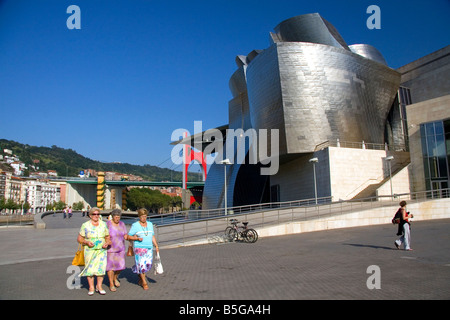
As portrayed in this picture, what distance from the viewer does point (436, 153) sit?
75.8 ft

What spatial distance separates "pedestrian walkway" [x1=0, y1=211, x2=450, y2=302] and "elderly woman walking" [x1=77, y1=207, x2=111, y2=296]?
273 mm

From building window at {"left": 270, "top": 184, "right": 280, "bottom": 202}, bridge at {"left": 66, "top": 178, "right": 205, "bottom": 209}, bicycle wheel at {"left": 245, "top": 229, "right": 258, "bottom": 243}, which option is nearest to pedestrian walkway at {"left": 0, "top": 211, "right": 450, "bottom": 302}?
bicycle wheel at {"left": 245, "top": 229, "right": 258, "bottom": 243}

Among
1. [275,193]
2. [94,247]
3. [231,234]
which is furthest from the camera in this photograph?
[275,193]

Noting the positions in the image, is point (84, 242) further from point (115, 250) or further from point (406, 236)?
point (406, 236)

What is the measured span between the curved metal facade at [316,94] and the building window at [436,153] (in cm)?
476

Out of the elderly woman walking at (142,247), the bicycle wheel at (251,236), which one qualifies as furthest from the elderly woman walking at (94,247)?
the bicycle wheel at (251,236)

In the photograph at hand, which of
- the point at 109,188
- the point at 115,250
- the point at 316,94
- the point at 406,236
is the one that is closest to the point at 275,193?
the point at 316,94

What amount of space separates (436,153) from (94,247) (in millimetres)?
23941

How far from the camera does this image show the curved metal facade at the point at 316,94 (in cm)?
2633

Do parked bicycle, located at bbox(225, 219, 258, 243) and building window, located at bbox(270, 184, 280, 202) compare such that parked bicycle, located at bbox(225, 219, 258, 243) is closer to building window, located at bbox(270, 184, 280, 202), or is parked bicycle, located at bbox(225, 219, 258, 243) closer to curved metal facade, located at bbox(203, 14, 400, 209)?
curved metal facade, located at bbox(203, 14, 400, 209)

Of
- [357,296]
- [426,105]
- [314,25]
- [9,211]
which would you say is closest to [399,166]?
[426,105]

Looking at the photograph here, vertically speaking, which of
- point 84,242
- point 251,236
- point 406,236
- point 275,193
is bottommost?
point 251,236

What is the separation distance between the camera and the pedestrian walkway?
4.80 metres
